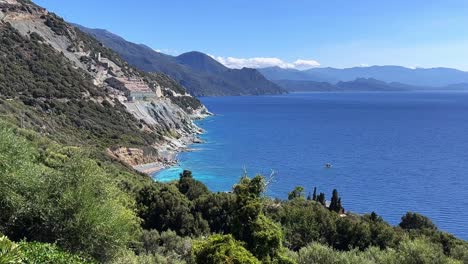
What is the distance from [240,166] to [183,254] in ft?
214

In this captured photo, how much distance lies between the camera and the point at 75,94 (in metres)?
94.1

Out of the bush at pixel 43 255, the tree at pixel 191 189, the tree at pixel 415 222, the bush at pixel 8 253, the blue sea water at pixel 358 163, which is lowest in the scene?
the blue sea water at pixel 358 163

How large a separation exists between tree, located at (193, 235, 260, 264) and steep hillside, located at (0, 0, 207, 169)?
51057 millimetres

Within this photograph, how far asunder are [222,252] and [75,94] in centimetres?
8578

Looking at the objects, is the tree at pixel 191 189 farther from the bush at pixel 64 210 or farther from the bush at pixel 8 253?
the bush at pixel 8 253

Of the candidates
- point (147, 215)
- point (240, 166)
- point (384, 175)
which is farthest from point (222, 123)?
point (147, 215)

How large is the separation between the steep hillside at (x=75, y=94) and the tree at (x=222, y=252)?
5106cm

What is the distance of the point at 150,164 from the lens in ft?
276

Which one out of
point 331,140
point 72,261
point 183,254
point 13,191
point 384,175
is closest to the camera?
point 72,261

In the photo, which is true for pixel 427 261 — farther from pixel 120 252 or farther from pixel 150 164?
pixel 150 164

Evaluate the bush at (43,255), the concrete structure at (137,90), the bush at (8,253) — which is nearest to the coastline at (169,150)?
the concrete structure at (137,90)

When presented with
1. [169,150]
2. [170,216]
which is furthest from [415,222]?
[169,150]

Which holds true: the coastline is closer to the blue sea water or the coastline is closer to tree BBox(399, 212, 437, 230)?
the blue sea water

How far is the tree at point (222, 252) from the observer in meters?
15.9
